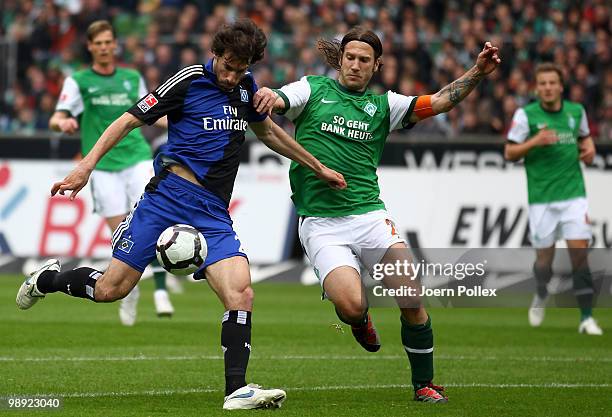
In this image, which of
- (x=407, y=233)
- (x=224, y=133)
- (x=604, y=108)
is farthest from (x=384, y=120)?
(x=604, y=108)

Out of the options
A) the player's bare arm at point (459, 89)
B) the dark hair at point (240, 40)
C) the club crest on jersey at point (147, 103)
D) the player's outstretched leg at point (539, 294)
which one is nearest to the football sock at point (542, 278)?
the player's outstretched leg at point (539, 294)

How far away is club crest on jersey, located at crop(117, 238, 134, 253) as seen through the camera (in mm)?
8227

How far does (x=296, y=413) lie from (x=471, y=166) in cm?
1086

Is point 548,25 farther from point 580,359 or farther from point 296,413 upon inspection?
point 296,413

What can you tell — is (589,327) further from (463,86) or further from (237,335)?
(237,335)

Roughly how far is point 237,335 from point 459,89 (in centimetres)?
238

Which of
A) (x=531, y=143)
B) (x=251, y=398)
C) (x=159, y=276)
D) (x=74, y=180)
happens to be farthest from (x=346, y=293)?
(x=531, y=143)

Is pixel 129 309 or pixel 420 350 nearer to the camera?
pixel 420 350

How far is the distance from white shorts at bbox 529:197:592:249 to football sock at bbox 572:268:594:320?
401mm

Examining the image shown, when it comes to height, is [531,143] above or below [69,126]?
below

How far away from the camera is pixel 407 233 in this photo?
17938 millimetres

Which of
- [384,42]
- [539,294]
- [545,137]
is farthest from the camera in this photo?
[384,42]

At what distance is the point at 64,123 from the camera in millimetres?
12453

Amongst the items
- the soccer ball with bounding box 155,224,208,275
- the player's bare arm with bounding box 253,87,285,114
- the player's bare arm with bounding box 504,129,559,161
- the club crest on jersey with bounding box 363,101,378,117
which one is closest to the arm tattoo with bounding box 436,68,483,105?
the club crest on jersey with bounding box 363,101,378,117
